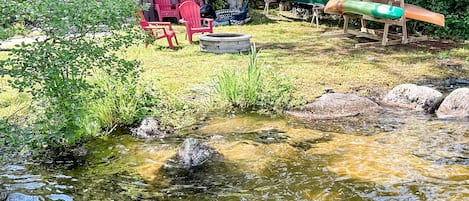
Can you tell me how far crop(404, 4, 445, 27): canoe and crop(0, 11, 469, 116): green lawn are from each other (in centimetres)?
49

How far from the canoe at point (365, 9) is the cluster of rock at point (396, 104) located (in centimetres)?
295

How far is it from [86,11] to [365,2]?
6490 millimetres

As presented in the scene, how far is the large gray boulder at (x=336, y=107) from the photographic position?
5023mm

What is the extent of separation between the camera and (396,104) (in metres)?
5.34

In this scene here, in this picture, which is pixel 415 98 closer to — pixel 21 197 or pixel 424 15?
pixel 424 15

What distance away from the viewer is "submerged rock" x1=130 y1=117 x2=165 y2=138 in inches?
178

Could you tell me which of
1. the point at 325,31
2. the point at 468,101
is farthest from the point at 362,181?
the point at 325,31

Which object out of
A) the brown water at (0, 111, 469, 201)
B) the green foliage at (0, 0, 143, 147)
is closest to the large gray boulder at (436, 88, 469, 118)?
the brown water at (0, 111, 469, 201)

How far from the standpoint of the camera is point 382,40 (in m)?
8.81

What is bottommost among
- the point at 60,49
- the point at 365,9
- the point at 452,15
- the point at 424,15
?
the point at 452,15

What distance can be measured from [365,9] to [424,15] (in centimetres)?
97

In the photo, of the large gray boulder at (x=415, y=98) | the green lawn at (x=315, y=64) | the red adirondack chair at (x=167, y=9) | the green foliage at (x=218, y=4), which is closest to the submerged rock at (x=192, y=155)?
the green lawn at (x=315, y=64)

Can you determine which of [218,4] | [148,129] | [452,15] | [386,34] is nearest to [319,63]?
[386,34]

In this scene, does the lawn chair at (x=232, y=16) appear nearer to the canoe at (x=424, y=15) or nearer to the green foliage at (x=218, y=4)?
the green foliage at (x=218, y=4)
